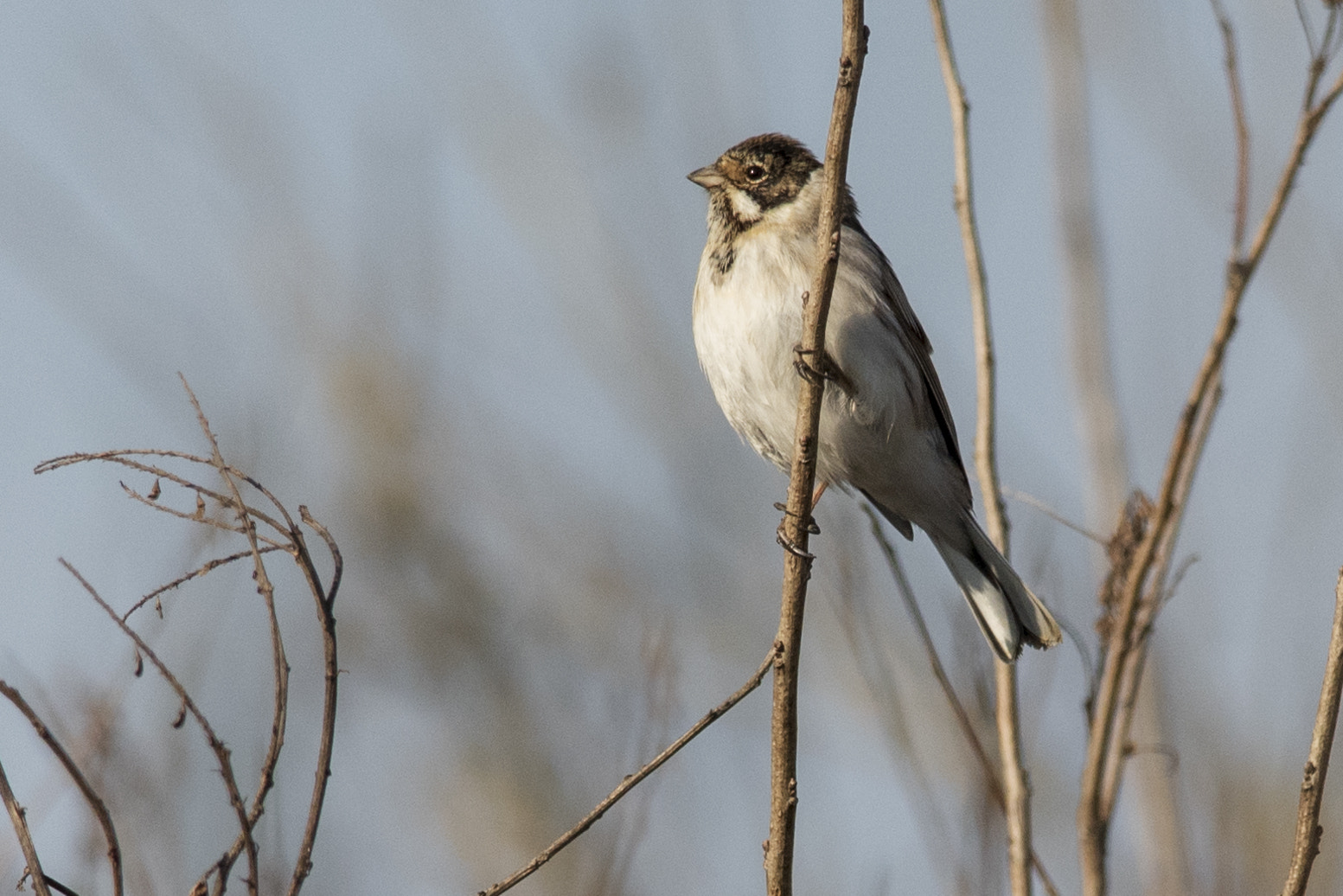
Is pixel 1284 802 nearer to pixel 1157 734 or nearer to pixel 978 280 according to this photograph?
pixel 1157 734

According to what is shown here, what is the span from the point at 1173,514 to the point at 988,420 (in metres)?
0.56

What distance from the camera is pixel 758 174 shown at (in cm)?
505

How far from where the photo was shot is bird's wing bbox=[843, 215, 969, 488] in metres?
5.06

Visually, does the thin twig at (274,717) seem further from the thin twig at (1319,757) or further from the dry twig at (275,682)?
the thin twig at (1319,757)

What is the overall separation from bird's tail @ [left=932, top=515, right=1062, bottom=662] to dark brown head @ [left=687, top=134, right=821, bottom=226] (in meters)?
1.45

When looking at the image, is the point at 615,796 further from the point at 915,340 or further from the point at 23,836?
the point at 915,340

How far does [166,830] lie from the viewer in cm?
359

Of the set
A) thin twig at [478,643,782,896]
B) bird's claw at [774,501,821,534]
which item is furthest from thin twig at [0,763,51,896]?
bird's claw at [774,501,821,534]

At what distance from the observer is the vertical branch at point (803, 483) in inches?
110

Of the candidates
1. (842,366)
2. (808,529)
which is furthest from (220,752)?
(842,366)

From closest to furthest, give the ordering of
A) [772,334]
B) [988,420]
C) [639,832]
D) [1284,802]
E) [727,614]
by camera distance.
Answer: [639,832] < [988,420] < [772,334] < [1284,802] < [727,614]

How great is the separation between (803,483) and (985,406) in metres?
0.74

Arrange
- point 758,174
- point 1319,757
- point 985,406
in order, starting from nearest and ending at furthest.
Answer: point 1319,757 < point 985,406 < point 758,174

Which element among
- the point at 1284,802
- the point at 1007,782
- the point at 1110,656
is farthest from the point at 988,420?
the point at 1284,802
